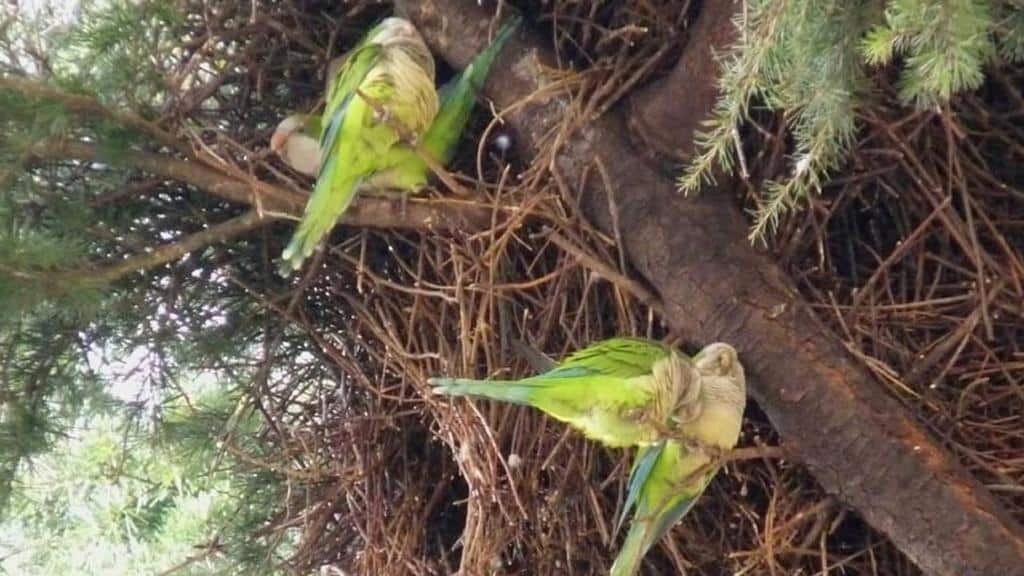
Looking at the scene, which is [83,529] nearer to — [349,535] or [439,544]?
[349,535]

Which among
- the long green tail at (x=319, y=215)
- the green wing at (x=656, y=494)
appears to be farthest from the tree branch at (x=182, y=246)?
the green wing at (x=656, y=494)

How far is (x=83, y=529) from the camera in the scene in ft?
5.51

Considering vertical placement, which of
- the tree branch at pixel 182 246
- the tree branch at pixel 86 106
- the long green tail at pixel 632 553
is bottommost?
the long green tail at pixel 632 553

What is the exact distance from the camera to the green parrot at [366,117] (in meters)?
1.21

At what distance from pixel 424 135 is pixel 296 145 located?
0.46ft

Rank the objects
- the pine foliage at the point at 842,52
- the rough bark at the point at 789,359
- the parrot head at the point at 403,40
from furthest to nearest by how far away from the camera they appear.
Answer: the parrot head at the point at 403,40, the rough bark at the point at 789,359, the pine foliage at the point at 842,52

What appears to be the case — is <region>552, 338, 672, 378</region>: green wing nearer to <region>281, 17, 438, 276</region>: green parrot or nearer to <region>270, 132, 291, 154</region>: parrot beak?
<region>281, 17, 438, 276</region>: green parrot

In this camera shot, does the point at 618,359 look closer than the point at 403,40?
Yes

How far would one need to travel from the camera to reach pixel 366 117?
4.05ft

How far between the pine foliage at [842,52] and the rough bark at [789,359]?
160mm

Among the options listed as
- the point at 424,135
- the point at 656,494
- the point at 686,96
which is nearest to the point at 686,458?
the point at 656,494

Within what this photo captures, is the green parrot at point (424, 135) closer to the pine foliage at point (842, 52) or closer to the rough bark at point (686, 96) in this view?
the rough bark at point (686, 96)

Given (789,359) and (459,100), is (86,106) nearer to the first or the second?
(459,100)

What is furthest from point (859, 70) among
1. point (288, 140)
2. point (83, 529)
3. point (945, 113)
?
point (83, 529)
